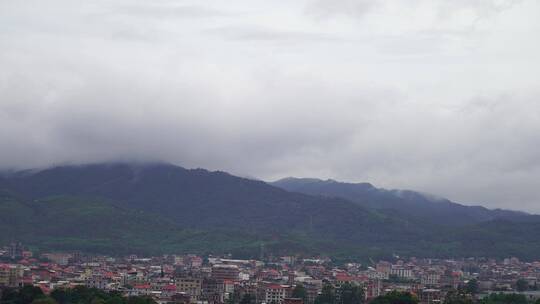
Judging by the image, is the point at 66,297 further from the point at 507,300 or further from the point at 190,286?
the point at 507,300

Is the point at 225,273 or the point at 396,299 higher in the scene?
the point at 225,273

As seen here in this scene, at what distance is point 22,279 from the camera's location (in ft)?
354

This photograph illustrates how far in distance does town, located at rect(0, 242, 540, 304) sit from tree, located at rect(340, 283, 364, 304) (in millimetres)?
84

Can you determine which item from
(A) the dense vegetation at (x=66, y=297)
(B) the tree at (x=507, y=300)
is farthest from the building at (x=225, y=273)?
(A) the dense vegetation at (x=66, y=297)

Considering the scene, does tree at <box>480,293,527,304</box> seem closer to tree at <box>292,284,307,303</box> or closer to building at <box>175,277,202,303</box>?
tree at <box>292,284,307,303</box>

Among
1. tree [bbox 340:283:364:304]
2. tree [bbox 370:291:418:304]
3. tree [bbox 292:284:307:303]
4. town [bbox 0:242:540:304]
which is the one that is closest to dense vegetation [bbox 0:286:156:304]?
town [bbox 0:242:540:304]

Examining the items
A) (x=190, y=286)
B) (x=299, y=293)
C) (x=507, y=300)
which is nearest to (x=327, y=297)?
(x=299, y=293)

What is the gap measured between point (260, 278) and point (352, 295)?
Answer: 3305 cm

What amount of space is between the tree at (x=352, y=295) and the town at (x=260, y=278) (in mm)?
84

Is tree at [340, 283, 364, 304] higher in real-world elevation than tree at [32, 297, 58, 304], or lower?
higher

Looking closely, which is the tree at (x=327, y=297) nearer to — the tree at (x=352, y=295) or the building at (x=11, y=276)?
the tree at (x=352, y=295)

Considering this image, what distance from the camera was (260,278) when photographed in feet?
427

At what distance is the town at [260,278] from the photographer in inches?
3959

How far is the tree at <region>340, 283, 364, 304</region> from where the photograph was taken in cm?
9731
